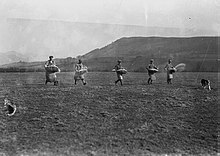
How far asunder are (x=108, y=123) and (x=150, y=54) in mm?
70365

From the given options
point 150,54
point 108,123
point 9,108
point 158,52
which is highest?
point 158,52

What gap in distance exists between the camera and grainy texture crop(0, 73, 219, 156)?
37.2 feet

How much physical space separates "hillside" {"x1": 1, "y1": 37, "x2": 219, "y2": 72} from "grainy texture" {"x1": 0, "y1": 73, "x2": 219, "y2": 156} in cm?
3510

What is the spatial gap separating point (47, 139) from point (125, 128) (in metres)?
3.61

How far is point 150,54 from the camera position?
269 ft

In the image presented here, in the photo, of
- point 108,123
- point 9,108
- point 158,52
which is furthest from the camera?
point 158,52

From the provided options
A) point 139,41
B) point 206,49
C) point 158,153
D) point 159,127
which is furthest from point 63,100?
point 139,41

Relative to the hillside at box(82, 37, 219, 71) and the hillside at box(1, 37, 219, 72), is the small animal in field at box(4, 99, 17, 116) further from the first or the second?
the hillside at box(82, 37, 219, 71)

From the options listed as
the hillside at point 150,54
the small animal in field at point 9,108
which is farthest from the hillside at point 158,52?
→ the small animal in field at point 9,108

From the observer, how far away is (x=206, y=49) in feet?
Answer: 258

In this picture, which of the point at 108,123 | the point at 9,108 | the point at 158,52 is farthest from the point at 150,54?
the point at 9,108

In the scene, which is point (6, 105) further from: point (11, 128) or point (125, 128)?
point (125, 128)

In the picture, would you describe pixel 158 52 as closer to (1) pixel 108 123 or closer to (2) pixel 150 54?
(2) pixel 150 54

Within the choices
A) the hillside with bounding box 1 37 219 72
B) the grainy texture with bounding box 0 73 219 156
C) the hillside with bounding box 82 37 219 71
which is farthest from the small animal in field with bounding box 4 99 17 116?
the hillside with bounding box 82 37 219 71
